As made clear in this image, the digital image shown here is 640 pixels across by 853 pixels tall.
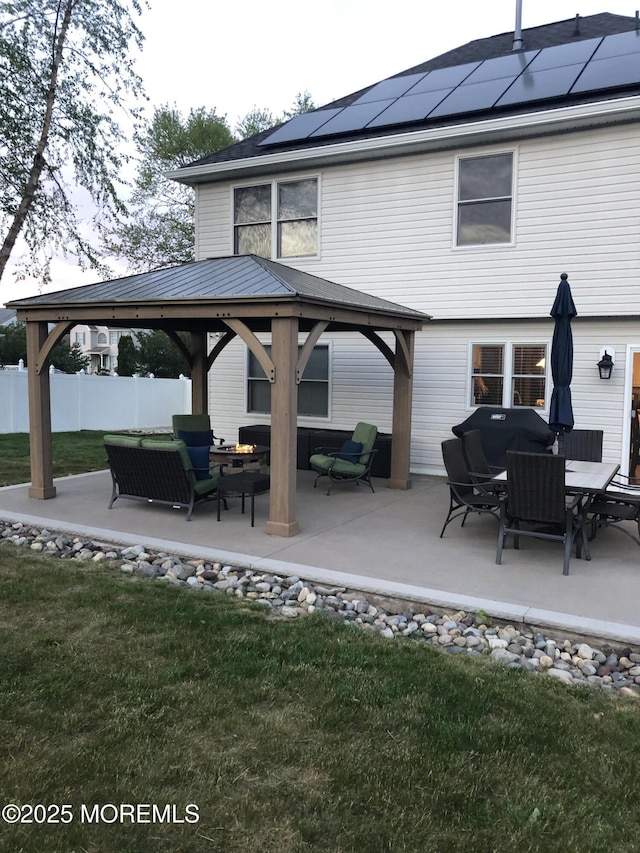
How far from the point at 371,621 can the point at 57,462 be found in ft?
28.0

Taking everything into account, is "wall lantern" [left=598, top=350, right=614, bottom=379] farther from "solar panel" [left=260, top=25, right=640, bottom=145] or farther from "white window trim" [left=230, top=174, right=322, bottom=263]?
"white window trim" [left=230, top=174, right=322, bottom=263]

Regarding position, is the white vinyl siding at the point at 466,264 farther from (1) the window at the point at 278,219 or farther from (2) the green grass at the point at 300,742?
(2) the green grass at the point at 300,742

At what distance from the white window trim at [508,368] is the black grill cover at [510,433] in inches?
53.7

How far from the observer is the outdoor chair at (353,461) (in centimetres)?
898

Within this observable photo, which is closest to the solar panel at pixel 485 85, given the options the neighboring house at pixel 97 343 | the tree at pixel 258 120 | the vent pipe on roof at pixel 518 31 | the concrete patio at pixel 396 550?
the vent pipe on roof at pixel 518 31

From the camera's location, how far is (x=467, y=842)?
234cm

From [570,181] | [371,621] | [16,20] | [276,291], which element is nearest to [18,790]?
[371,621]

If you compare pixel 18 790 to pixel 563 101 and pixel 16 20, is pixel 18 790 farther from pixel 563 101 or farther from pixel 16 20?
pixel 16 20

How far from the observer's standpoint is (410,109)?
434 inches

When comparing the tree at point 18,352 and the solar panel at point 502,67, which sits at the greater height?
the solar panel at point 502,67

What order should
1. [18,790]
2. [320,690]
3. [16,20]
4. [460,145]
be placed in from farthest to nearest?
[16,20]
[460,145]
[320,690]
[18,790]

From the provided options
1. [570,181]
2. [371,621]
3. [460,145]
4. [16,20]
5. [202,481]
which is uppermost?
[16,20]

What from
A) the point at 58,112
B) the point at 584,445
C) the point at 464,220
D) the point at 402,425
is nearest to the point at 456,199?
the point at 464,220

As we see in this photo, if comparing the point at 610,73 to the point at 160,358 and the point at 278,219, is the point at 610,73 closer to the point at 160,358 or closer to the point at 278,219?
the point at 278,219
